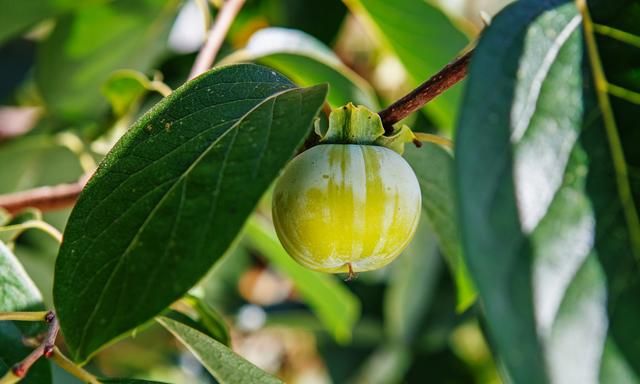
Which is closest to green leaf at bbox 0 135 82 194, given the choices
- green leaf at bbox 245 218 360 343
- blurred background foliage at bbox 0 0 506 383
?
blurred background foliage at bbox 0 0 506 383

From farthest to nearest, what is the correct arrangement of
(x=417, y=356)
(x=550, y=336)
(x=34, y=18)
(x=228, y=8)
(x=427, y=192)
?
(x=417, y=356) → (x=34, y=18) → (x=228, y=8) → (x=427, y=192) → (x=550, y=336)

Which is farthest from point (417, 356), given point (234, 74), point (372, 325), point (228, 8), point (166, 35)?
point (234, 74)

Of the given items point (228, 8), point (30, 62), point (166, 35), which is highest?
point (228, 8)

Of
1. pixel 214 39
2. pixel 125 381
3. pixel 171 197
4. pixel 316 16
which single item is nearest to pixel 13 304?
pixel 125 381

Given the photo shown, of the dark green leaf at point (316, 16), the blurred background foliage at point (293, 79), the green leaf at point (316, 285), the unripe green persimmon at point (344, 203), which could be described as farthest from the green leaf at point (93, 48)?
the unripe green persimmon at point (344, 203)

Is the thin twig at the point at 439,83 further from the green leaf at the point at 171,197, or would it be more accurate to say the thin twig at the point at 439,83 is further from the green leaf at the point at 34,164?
the green leaf at the point at 34,164

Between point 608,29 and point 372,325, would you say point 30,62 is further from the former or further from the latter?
point 608,29

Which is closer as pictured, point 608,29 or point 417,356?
point 608,29
